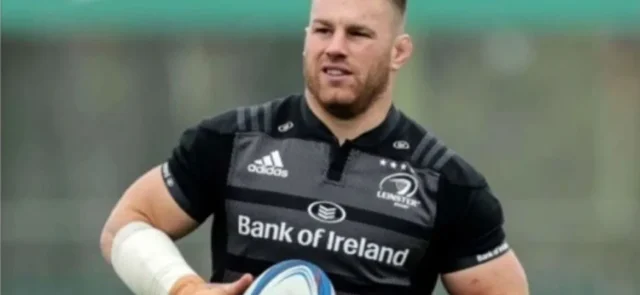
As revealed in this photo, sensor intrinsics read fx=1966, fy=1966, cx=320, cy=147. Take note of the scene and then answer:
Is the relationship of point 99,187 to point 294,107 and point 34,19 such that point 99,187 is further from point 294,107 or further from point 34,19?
point 294,107

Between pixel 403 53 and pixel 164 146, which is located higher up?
pixel 403 53

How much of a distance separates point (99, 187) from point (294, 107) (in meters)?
6.89

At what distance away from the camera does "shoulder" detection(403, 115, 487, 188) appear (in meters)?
4.37

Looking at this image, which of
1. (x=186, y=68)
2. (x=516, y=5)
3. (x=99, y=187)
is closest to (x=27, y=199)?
(x=99, y=187)

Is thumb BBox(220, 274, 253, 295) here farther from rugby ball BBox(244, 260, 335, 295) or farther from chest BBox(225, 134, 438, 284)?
chest BBox(225, 134, 438, 284)

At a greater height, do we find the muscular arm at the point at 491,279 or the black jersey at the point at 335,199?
the black jersey at the point at 335,199

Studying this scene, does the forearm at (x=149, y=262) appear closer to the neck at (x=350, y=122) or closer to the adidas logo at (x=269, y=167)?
the adidas logo at (x=269, y=167)

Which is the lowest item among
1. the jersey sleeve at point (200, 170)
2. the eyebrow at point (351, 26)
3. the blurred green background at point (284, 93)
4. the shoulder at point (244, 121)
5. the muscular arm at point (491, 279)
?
the blurred green background at point (284, 93)

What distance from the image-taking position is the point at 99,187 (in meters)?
11.2

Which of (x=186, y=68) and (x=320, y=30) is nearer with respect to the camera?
(x=320, y=30)

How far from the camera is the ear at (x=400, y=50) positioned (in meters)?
4.39

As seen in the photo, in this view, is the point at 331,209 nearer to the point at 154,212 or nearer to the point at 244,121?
the point at 244,121

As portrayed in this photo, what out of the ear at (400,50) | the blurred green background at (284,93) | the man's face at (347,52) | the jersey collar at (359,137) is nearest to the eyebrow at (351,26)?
the man's face at (347,52)

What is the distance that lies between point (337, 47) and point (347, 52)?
27 mm
